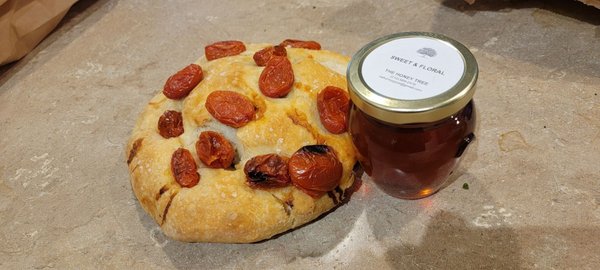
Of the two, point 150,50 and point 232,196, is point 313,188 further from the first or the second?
point 150,50

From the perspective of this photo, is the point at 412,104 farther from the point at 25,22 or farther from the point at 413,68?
the point at 25,22

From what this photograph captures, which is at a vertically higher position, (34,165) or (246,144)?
(246,144)

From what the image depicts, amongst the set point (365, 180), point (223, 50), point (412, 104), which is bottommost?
point (365, 180)

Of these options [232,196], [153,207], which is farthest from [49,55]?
[232,196]

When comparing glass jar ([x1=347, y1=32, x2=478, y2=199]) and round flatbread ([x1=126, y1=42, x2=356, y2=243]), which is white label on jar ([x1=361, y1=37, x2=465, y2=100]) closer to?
glass jar ([x1=347, y1=32, x2=478, y2=199])

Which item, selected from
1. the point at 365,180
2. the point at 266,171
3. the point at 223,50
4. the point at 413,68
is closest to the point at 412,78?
the point at 413,68

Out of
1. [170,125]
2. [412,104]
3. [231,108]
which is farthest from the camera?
[170,125]
